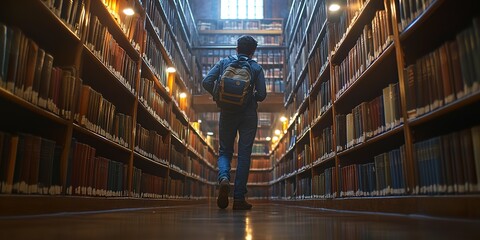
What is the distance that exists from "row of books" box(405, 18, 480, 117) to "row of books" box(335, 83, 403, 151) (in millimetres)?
255

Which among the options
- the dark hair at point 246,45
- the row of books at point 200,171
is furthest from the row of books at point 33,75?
the row of books at point 200,171

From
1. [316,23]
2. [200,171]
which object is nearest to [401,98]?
[316,23]

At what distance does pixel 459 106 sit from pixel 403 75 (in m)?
0.47

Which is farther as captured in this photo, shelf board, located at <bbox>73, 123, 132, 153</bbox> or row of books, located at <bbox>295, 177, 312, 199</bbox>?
row of books, located at <bbox>295, 177, 312, 199</bbox>

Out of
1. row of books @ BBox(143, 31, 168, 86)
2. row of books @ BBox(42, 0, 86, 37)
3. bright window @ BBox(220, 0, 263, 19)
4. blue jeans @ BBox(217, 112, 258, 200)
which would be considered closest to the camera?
row of books @ BBox(42, 0, 86, 37)

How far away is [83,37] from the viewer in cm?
217

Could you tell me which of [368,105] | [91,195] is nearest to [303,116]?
[368,105]

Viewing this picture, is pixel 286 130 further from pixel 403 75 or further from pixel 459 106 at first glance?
pixel 459 106

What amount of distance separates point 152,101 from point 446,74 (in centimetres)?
303

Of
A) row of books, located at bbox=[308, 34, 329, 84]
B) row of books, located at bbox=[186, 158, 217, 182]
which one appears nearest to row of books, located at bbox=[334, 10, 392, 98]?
row of books, located at bbox=[308, 34, 329, 84]

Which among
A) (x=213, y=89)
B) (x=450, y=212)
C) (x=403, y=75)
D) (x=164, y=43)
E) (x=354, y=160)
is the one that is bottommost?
(x=450, y=212)

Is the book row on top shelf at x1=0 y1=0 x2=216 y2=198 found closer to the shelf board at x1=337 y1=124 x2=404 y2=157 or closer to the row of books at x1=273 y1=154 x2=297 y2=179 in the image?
the shelf board at x1=337 y1=124 x2=404 y2=157

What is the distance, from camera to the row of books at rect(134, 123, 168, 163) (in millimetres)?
3534

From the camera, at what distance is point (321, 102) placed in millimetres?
3785
